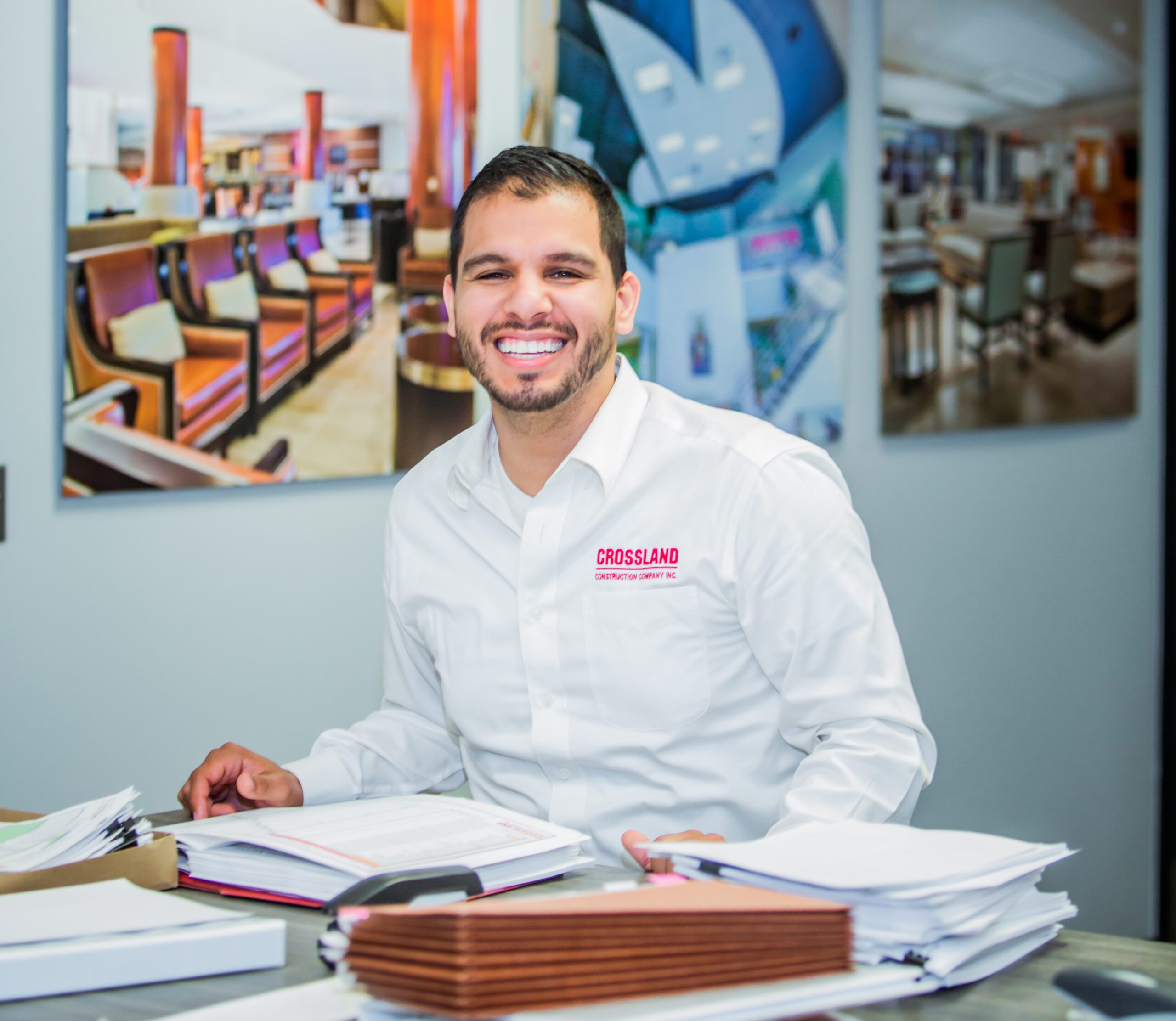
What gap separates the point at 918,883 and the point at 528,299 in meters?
0.85

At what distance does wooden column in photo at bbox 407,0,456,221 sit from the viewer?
2.03 m

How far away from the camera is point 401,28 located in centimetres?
201

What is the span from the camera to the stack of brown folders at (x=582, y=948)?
0.59m

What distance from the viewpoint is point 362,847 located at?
3.15 ft

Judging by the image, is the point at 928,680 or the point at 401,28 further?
the point at 928,680

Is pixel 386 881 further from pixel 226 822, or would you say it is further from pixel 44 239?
pixel 44 239

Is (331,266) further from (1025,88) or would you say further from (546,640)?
(1025,88)

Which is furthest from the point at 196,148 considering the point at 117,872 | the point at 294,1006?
the point at 294,1006

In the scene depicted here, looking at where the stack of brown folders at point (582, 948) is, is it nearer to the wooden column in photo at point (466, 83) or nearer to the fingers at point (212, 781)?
the fingers at point (212, 781)

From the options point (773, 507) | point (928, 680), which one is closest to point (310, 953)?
point (773, 507)

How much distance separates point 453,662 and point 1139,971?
815 millimetres

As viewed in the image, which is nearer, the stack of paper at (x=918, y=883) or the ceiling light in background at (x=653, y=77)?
the stack of paper at (x=918, y=883)

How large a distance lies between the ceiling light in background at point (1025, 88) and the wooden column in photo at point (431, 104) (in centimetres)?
137

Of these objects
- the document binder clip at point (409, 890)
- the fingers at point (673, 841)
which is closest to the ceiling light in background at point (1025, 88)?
the fingers at point (673, 841)
